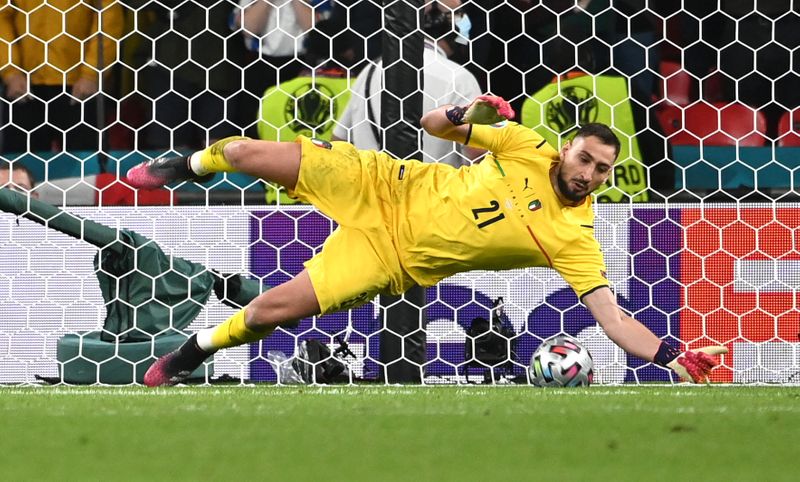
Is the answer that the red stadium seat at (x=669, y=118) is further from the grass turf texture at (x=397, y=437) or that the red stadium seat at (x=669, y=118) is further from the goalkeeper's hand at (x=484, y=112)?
the grass turf texture at (x=397, y=437)

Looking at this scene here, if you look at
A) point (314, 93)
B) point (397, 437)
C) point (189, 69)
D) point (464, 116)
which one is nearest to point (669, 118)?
point (314, 93)

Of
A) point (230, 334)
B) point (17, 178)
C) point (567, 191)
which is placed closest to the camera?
point (567, 191)

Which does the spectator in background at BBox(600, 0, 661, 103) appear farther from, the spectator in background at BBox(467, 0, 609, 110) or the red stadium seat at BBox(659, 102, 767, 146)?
the red stadium seat at BBox(659, 102, 767, 146)

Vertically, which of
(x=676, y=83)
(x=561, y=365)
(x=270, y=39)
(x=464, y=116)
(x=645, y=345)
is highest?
(x=270, y=39)

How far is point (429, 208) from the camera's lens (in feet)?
15.6

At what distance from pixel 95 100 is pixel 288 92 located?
94 cm

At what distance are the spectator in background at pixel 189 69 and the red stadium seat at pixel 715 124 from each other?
6.89ft

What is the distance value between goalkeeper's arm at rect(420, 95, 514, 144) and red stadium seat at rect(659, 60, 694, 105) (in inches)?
78.1

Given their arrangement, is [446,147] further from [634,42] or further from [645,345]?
[645,345]

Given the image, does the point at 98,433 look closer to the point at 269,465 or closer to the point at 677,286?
the point at 269,465

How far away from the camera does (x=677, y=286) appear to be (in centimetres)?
587

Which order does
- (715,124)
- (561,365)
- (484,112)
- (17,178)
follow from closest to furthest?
(484,112) < (561,365) < (17,178) < (715,124)

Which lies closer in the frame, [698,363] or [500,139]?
[698,363]

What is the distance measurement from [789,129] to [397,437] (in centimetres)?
396
